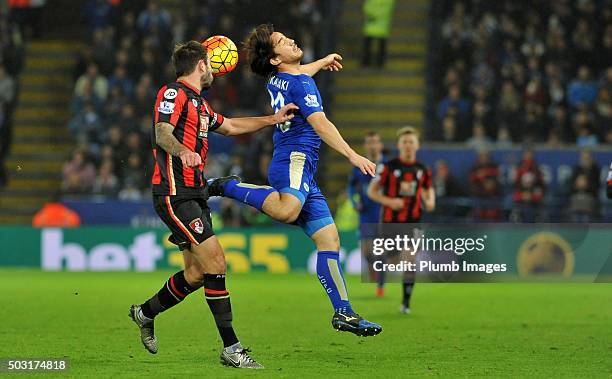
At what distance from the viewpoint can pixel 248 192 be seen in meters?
8.34

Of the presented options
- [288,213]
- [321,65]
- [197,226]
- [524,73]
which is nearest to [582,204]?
[524,73]

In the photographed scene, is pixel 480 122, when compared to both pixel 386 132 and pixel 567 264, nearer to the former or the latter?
pixel 386 132

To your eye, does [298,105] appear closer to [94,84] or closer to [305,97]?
[305,97]

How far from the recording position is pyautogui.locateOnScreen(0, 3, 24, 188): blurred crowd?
21.2 metres

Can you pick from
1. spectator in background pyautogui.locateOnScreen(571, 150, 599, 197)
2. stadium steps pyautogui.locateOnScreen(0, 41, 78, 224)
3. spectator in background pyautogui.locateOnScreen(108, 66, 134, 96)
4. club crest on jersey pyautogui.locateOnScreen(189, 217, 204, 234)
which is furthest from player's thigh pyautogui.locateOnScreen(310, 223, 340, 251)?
spectator in background pyautogui.locateOnScreen(108, 66, 134, 96)

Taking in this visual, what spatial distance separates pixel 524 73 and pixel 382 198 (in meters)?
8.86

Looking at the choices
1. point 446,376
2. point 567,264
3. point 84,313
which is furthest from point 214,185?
point 567,264

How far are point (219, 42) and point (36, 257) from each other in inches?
397

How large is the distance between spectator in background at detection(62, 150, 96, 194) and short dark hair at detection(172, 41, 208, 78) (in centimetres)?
1175

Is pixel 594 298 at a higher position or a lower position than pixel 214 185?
lower

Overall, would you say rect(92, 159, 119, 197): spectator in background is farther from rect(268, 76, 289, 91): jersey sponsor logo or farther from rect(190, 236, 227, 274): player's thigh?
rect(190, 236, 227, 274): player's thigh

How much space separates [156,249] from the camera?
1786 centimetres

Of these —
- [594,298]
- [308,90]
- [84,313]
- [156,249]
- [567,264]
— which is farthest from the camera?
[156,249]

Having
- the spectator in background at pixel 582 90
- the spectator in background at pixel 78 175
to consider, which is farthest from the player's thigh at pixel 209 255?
the spectator in background at pixel 582 90
